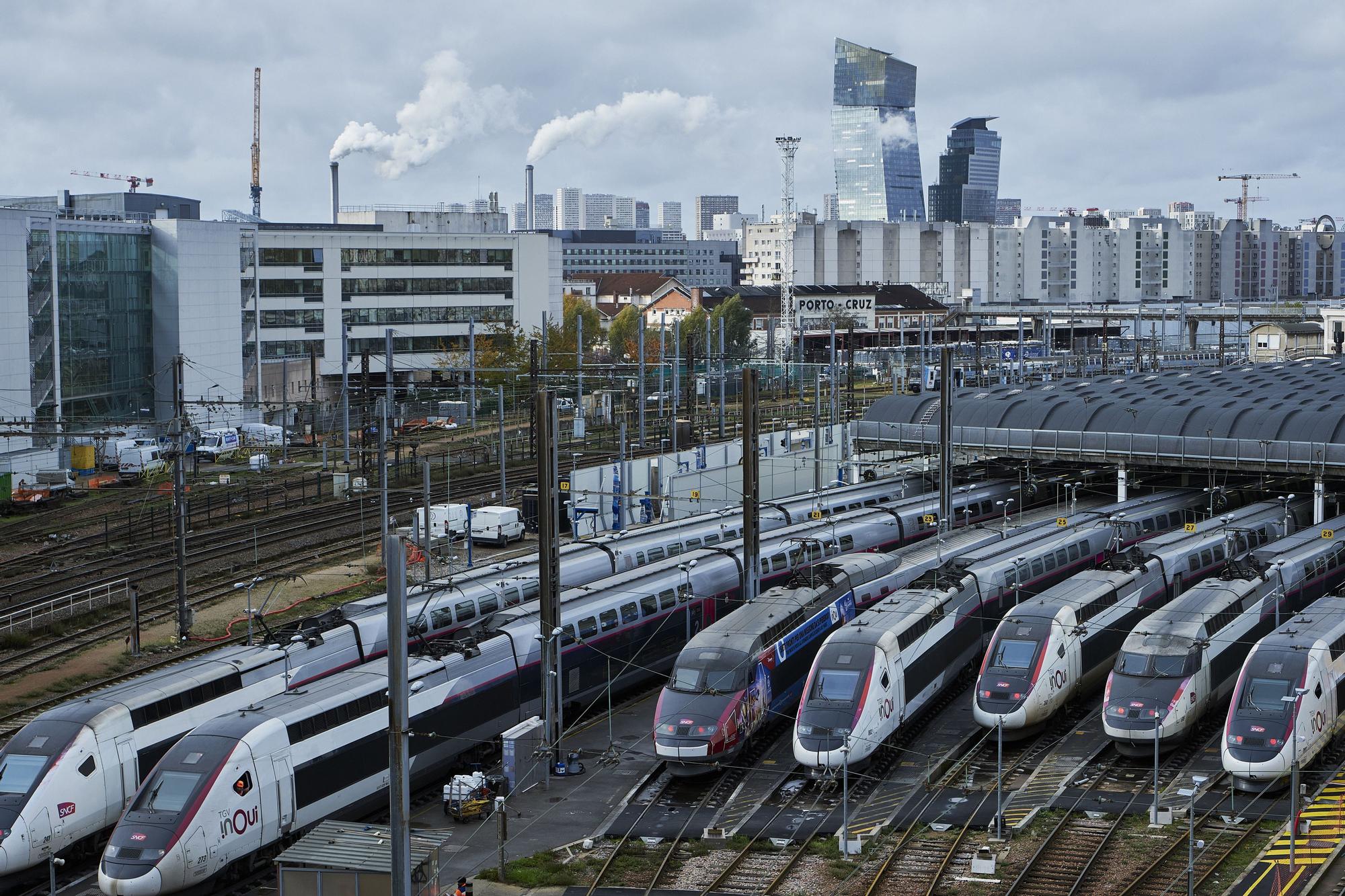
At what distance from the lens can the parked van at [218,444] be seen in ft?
216

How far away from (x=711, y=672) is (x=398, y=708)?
39.2ft

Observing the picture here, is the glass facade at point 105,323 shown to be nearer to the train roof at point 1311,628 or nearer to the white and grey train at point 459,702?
the white and grey train at point 459,702

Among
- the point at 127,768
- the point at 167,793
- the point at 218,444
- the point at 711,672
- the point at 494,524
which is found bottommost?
the point at 127,768

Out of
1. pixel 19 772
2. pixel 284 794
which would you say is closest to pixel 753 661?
pixel 284 794

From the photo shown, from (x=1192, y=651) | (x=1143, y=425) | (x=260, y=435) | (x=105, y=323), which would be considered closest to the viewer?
(x=1192, y=651)

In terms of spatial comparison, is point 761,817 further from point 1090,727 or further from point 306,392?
point 306,392

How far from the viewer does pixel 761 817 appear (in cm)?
2278

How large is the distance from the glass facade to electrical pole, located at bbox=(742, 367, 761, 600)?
45240 mm

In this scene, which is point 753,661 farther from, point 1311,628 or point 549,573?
point 1311,628

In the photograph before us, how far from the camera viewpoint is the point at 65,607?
3772 cm

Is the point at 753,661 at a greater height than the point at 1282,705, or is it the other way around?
the point at 753,661

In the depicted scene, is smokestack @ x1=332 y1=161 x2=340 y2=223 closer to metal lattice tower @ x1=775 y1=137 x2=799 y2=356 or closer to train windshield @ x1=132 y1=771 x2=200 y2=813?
metal lattice tower @ x1=775 y1=137 x2=799 y2=356

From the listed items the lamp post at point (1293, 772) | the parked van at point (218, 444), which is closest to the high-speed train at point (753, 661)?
the lamp post at point (1293, 772)

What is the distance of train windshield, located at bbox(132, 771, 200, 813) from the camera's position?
19609mm
